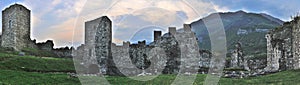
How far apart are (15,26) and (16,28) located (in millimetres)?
494

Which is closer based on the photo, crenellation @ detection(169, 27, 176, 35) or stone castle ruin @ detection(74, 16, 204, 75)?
stone castle ruin @ detection(74, 16, 204, 75)

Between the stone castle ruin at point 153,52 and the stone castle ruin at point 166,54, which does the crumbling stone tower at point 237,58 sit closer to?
the stone castle ruin at point 166,54

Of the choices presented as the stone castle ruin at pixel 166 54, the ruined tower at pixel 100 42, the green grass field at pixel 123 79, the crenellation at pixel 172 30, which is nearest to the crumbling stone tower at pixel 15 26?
the stone castle ruin at pixel 166 54

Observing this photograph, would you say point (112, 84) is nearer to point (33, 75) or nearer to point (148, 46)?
point (33, 75)

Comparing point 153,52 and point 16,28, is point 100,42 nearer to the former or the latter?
point 153,52

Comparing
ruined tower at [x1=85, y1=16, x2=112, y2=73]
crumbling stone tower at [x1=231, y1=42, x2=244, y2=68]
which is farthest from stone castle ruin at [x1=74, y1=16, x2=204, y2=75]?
crumbling stone tower at [x1=231, y1=42, x2=244, y2=68]

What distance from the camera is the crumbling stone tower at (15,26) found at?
93000 millimetres

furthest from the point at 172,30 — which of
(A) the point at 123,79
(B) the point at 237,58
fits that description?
(A) the point at 123,79

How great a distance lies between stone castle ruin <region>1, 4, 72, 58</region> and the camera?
93.0 metres

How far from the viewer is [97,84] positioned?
4350 centimetres

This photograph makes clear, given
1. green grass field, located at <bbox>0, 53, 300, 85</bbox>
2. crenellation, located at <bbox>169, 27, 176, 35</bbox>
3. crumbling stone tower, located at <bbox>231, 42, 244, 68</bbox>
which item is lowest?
green grass field, located at <bbox>0, 53, 300, 85</bbox>

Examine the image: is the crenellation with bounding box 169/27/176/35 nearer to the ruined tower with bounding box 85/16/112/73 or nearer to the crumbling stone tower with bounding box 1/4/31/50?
the ruined tower with bounding box 85/16/112/73

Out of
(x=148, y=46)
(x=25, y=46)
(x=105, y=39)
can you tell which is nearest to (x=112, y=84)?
(x=105, y=39)

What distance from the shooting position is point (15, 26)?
9400 cm
